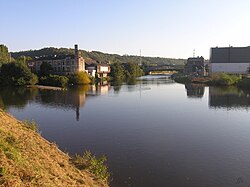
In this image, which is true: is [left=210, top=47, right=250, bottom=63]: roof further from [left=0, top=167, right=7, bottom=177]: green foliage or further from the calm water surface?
[left=0, top=167, right=7, bottom=177]: green foliage

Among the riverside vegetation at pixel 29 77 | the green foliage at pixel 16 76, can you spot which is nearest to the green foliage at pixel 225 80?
the riverside vegetation at pixel 29 77

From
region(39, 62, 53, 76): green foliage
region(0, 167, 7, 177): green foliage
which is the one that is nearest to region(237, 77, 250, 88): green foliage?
region(39, 62, 53, 76): green foliage

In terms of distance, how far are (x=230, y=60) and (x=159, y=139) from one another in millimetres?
80994

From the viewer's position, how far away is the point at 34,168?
9.74 meters

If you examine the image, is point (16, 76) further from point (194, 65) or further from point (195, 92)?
point (194, 65)

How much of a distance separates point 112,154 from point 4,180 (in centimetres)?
899

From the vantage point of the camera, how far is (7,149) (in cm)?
1004

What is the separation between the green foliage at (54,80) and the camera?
2517 inches

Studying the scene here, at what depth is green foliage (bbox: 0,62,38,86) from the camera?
62.3m

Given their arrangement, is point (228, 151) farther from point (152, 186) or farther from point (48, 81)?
point (48, 81)

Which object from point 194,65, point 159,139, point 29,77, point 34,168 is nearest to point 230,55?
point 194,65

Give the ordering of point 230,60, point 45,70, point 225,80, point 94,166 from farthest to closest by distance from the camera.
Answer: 1. point 230,60
2. point 45,70
3. point 225,80
4. point 94,166

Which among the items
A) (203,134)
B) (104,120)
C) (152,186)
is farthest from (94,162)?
(104,120)

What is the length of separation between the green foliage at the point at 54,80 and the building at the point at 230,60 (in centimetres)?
5160
